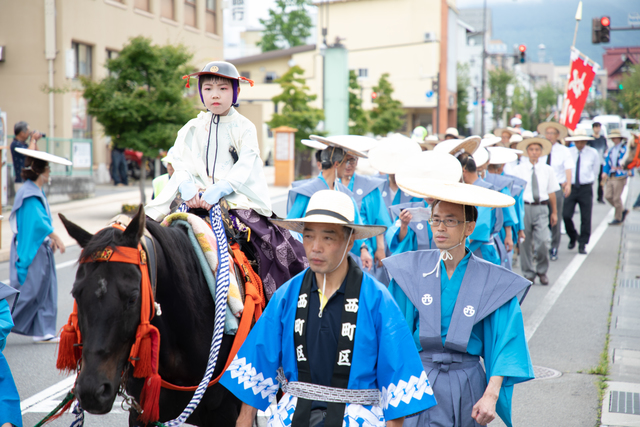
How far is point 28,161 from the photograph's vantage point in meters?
7.00

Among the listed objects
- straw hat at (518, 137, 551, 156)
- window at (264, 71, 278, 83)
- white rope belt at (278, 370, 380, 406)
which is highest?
window at (264, 71, 278, 83)

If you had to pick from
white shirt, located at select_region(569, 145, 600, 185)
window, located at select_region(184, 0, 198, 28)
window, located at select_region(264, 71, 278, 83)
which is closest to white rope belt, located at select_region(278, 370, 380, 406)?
white shirt, located at select_region(569, 145, 600, 185)

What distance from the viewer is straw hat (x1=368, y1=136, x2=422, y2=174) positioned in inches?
275

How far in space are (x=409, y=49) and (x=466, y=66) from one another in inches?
485

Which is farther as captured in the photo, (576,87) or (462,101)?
(462,101)

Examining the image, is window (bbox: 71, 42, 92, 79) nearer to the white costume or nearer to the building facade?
the building facade

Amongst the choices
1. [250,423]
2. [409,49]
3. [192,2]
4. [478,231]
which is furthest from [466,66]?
[250,423]

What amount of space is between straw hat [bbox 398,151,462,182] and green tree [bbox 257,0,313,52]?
63.4m

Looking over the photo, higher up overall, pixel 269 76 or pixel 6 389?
pixel 269 76

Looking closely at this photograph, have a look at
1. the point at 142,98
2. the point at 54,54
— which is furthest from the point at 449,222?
the point at 54,54

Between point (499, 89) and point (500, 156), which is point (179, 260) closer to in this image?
point (500, 156)

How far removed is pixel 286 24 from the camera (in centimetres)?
6594

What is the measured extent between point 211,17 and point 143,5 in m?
5.10

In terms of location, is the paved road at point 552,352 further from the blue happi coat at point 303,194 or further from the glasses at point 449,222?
the blue happi coat at point 303,194
